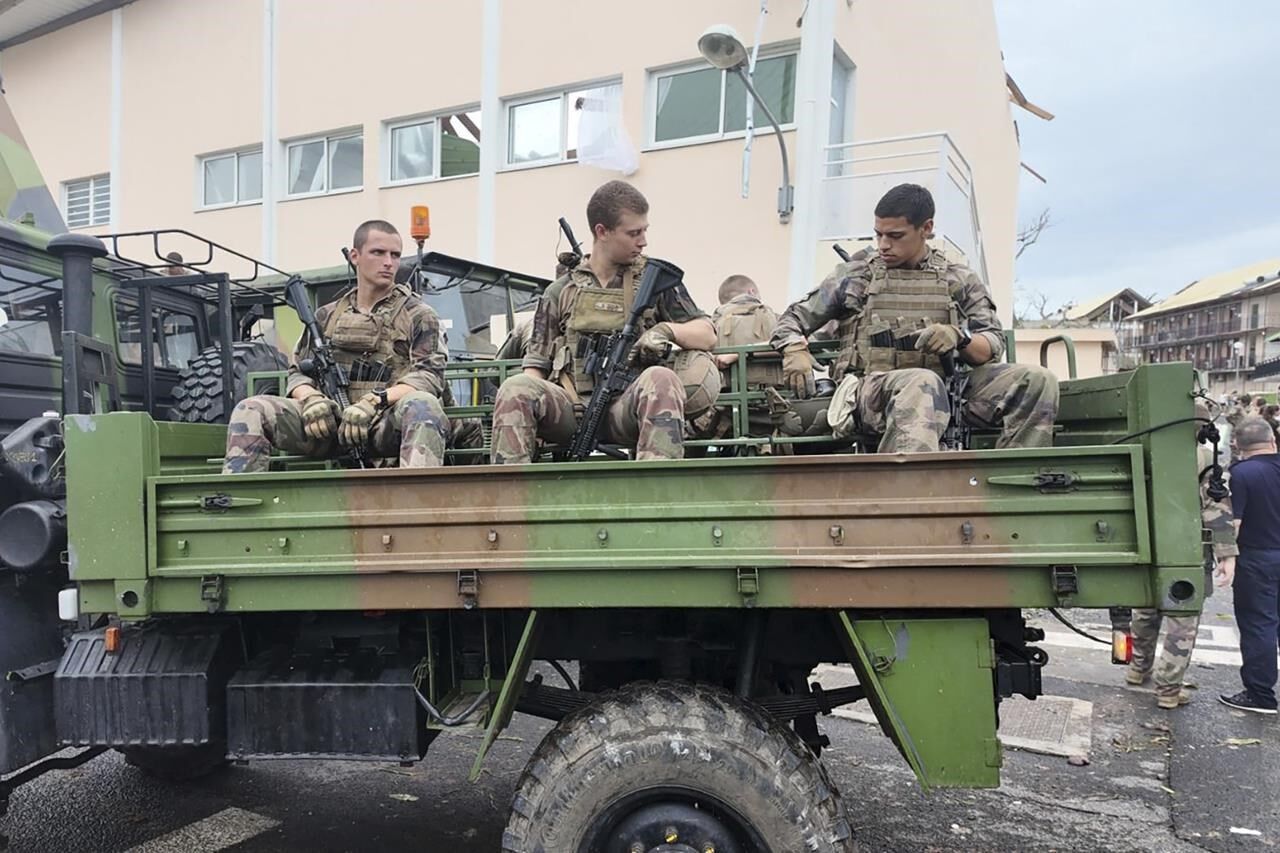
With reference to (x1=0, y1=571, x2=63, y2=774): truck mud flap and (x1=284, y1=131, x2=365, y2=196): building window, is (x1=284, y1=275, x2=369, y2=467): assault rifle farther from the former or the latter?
(x1=284, y1=131, x2=365, y2=196): building window

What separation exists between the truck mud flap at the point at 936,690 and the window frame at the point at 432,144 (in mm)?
9892

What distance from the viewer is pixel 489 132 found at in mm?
10789

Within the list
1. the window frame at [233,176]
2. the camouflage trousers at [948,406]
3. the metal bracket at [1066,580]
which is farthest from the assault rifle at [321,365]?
the window frame at [233,176]

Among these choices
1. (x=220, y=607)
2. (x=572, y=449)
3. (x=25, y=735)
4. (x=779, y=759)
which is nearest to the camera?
(x=779, y=759)

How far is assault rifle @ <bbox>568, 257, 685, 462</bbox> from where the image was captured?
3000 mm

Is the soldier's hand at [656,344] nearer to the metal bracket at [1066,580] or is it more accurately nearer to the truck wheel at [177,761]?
the metal bracket at [1066,580]

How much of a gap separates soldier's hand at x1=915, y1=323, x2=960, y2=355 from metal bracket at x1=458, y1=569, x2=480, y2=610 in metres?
1.69

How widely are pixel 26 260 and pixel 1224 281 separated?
240 ft

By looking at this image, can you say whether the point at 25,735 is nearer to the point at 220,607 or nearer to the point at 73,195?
the point at 220,607

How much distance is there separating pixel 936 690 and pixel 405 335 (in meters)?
2.43

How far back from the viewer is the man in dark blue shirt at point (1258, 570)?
16.5ft

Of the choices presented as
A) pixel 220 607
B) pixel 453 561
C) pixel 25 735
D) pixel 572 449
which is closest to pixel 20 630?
pixel 25 735

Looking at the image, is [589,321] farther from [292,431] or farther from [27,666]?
[27,666]

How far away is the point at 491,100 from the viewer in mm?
10750
